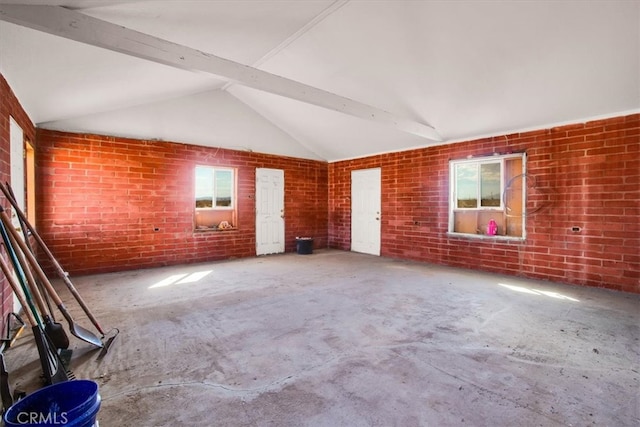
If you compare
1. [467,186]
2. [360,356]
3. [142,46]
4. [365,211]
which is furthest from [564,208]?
[142,46]

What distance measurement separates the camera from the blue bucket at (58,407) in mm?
1332

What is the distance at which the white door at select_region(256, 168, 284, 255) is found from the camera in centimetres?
730

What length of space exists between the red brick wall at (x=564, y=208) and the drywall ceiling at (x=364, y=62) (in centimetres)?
31

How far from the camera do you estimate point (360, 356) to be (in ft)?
8.17

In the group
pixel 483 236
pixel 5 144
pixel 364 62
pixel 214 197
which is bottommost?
pixel 483 236

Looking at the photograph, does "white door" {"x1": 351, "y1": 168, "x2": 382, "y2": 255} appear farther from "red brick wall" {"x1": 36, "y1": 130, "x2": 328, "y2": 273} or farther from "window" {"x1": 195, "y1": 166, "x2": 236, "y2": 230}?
"window" {"x1": 195, "y1": 166, "x2": 236, "y2": 230}

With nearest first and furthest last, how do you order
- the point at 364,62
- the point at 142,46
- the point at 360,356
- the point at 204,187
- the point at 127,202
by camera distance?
the point at 360,356, the point at 142,46, the point at 364,62, the point at 127,202, the point at 204,187

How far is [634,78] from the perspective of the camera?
3611mm

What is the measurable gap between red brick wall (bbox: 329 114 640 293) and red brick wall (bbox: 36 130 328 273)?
4.00 metres

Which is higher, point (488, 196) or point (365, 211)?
point (488, 196)

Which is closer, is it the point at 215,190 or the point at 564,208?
the point at 564,208

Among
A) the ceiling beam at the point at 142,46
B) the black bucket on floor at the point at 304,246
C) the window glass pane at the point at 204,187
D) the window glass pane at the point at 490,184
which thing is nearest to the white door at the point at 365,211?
the black bucket on floor at the point at 304,246

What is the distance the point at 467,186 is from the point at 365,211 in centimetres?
250

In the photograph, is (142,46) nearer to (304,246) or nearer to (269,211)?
(269,211)
